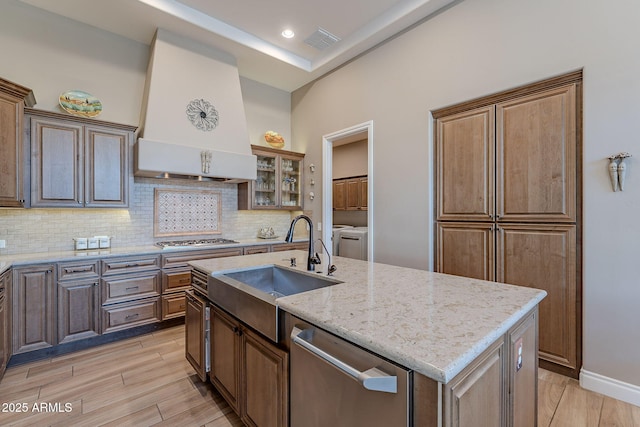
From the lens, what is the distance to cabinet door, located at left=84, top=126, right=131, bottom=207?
10.3 ft

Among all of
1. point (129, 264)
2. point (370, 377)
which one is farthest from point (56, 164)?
point (370, 377)

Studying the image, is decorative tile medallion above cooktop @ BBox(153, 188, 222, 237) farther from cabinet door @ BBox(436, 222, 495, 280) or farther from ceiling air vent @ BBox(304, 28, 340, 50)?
cabinet door @ BBox(436, 222, 495, 280)

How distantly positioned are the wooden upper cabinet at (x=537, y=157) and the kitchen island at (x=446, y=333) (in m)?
1.30

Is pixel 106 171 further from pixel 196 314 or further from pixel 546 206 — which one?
pixel 546 206

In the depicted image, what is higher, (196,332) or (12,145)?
(12,145)

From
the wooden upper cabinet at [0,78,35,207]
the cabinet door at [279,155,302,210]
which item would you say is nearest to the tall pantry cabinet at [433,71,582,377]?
the cabinet door at [279,155,302,210]

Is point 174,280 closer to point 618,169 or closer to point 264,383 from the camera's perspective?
point 264,383

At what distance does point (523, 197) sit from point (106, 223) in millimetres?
4425

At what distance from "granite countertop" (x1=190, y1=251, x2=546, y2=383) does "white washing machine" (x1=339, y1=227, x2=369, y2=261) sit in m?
3.06

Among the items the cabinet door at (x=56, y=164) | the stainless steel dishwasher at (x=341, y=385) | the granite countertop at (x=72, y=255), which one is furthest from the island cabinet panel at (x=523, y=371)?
the cabinet door at (x=56, y=164)

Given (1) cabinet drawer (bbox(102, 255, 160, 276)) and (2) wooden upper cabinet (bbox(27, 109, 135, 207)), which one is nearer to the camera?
(2) wooden upper cabinet (bbox(27, 109, 135, 207))

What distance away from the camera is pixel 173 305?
11.3ft

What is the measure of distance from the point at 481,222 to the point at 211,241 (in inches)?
132

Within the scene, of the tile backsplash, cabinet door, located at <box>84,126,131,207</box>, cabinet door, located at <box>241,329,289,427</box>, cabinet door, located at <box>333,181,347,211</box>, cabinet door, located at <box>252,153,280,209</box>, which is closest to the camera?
cabinet door, located at <box>241,329,289,427</box>
